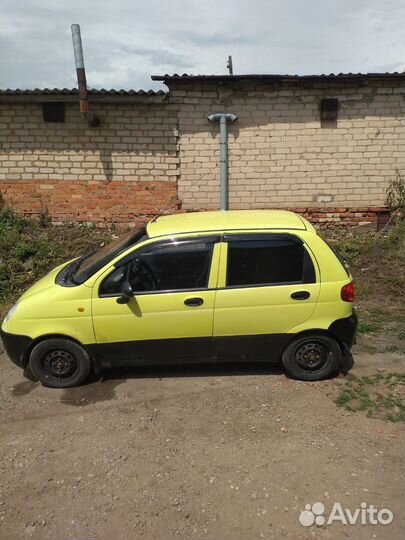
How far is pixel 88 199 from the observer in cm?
904

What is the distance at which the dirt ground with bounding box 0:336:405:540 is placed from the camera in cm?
257

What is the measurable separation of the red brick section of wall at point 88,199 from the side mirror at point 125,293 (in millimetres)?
5328

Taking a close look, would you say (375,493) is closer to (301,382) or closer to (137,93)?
(301,382)

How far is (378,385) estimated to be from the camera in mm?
4078

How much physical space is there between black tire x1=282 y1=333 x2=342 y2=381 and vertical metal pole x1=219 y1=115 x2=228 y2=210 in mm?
5300

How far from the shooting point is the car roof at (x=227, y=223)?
4.11 metres

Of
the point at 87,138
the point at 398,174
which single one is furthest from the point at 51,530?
the point at 398,174

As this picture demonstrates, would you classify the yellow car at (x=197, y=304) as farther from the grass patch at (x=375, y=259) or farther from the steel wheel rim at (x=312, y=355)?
the grass patch at (x=375, y=259)

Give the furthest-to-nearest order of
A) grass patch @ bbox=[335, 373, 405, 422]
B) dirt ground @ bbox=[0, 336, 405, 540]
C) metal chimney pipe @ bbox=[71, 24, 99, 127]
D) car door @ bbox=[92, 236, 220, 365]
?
metal chimney pipe @ bbox=[71, 24, 99, 127] → car door @ bbox=[92, 236, 220, 365] → grass patch @ bbox=[335, 373, 405, 422] → dirt ground @ bbox=[0, 336, 405, 540]

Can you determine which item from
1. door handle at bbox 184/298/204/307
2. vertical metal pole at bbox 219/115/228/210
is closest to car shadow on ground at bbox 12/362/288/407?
door handle at bbox 184/298/204/307

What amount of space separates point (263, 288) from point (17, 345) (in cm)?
239

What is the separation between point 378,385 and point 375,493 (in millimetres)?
1505

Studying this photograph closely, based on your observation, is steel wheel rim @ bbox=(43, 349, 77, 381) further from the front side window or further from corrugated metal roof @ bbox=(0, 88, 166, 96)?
corrugated metal roof @ bbox=(0, 88, 166, 96)

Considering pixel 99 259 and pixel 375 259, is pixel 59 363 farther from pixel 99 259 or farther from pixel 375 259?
pixel 375 259
